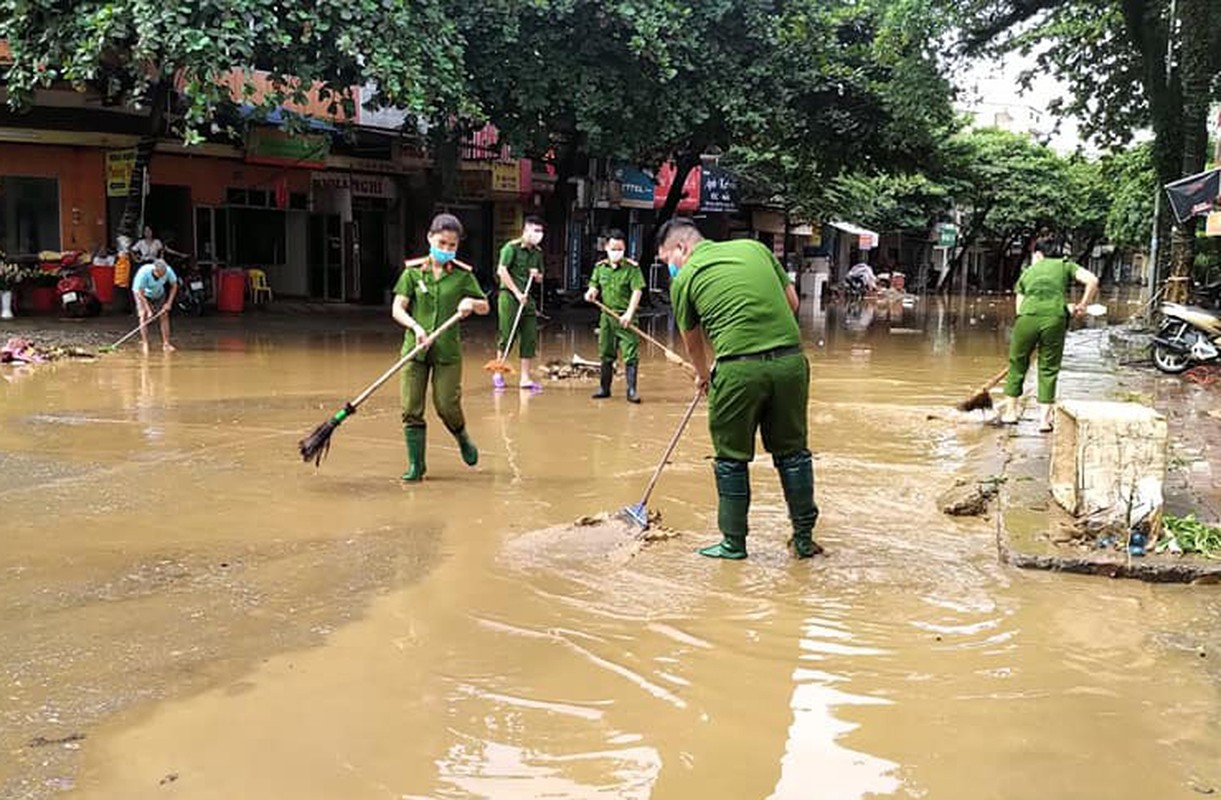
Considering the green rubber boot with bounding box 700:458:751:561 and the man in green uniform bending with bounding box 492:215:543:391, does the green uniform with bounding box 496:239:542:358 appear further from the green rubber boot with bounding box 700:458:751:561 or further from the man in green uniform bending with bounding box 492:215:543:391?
the green rubber boot with bounding box 700:458:751:561

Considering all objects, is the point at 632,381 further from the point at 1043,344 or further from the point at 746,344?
the point at 746,344

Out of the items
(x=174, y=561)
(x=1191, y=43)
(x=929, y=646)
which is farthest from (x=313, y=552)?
(x=1191, y=43)

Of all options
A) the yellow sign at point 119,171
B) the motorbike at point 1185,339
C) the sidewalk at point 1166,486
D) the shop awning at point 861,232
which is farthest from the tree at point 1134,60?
the shop awning at point 861,232

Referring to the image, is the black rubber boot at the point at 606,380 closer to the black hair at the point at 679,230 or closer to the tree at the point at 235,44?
the tree at the point at 235,44

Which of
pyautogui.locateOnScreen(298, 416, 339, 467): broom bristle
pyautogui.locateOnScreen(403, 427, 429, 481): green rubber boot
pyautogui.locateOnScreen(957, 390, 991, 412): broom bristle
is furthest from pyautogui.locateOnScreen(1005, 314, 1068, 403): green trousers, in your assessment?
pyautogui.locateOnScreen(298, 416, 339, 467): broom bristle

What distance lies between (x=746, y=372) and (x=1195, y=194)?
9807mm

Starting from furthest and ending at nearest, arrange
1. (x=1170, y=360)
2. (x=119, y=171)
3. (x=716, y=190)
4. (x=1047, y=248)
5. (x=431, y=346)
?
(x=716, y=190)
(x=119, y=171)
(x=1170, y=360)
(x=1047, y=248)
(x=431, y=346)

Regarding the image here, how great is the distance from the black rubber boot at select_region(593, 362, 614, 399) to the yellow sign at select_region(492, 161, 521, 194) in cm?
1373

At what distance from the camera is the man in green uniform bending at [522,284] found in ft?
34.2

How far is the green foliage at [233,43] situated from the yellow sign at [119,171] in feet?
14.8

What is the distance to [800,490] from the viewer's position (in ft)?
16.7

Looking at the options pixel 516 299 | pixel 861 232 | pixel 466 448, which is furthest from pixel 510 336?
pixel 861 232

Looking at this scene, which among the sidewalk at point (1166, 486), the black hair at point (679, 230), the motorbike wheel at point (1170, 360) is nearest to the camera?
the sidewalk at point (1166, 486)

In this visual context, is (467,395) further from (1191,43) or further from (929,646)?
(1191,43)
